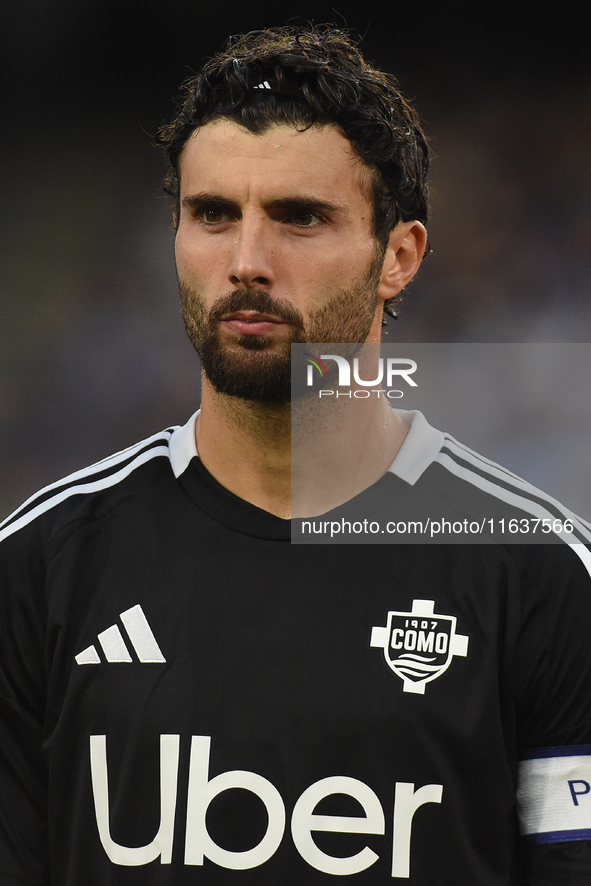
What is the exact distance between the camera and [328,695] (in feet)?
4.57

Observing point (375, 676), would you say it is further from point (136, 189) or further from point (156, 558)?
point (136, 189)

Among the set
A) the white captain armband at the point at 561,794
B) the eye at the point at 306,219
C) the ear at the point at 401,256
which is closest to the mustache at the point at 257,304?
the eye at the point at 306,219

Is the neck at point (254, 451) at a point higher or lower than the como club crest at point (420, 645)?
higher

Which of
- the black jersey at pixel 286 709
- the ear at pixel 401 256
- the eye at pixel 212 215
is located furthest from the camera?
the ear at pixel 401 256

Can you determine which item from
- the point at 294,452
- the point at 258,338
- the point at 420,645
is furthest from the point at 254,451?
the point at 420,645

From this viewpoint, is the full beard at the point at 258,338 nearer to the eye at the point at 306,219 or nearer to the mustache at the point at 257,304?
the mustache at the point at 257,304

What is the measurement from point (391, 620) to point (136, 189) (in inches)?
103

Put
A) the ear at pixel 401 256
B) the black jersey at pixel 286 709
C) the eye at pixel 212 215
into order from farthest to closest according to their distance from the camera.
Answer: the ear at pixel 401 256 < the eye at pixel 212 215 < the black jersey at pixel 286 709

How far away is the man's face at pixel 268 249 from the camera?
4.72 feet

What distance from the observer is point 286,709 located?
1.39 metres

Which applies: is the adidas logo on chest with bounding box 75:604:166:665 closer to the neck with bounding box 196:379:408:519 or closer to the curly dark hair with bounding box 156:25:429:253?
the neck with bounding box 196:379:408:519

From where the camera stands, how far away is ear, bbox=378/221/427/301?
64.6 inches

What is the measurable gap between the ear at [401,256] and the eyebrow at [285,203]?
7.5 inches

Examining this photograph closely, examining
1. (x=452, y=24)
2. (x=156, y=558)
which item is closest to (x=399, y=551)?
(x=156, y=558)
